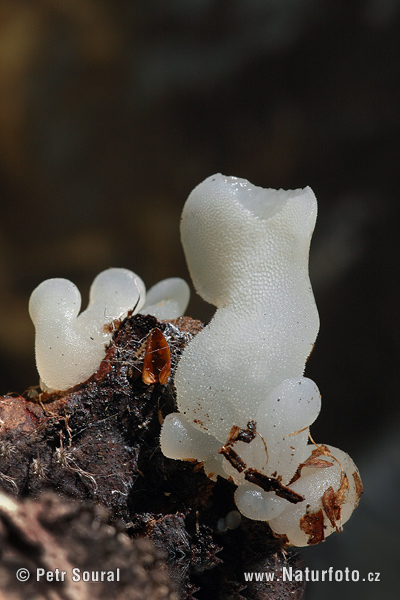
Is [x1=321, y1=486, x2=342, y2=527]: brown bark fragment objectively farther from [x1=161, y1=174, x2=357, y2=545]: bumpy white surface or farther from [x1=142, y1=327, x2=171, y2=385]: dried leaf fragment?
[x1=142, y1=327, x2=171, y2=385]: dried leaf fragment

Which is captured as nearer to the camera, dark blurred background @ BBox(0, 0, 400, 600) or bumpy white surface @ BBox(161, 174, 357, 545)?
bumpy white surface @ BBox(161, 174, 357, 545)

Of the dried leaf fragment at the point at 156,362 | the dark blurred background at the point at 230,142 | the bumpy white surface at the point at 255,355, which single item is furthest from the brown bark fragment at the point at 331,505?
the dark blurred background at the point at 230,142

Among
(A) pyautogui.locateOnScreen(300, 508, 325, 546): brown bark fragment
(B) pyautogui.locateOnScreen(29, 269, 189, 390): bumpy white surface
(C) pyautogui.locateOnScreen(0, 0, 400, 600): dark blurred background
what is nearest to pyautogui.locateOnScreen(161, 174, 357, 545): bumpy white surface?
(A) pyautogui.locateOnScreen(300, 508, 325, 546): brown bark fragment

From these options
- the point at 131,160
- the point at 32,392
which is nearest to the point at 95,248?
the point at 131,160

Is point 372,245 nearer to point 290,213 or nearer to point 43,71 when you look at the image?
point 290,213

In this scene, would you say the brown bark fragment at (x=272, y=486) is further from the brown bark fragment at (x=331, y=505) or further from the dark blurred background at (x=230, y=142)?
the dark blurred background at (x=230, y=142)
